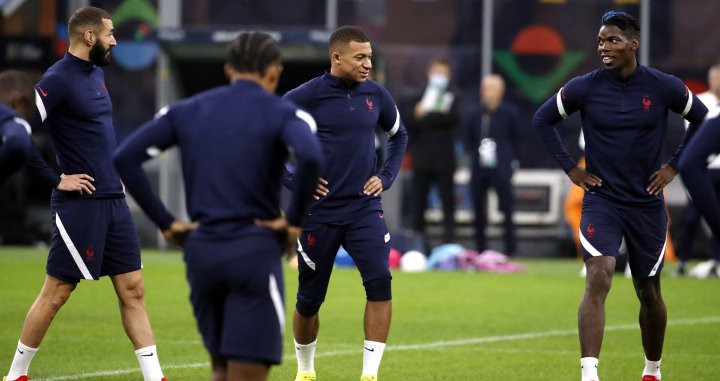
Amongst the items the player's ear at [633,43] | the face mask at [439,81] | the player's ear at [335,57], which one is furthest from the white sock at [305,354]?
the face mask at [439,81]

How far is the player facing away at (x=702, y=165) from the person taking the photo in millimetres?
8688

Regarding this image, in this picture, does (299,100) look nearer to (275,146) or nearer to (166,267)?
(275,146)

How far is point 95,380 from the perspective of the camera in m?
10.4

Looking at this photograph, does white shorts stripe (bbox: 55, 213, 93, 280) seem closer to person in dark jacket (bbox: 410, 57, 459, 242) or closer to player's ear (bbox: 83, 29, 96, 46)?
player's ear (bbox: 83, 29, 96, 46)

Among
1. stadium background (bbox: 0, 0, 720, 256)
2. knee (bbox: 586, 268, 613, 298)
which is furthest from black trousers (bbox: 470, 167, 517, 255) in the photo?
knee (bbox: 586, 268, 613, 298)

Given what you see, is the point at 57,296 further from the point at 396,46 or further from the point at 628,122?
the point at 396,46

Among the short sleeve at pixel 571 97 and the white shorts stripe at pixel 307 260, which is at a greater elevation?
the short sleeve at pixel 571 97

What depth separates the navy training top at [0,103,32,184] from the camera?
8672 mm

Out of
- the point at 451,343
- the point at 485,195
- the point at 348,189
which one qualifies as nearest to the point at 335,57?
the point at 348,189

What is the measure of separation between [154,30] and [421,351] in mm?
13122

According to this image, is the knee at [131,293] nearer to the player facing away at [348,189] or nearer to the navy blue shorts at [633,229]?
the player facing away at [348,189]

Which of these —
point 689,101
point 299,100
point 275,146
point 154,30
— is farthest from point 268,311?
point 154,30

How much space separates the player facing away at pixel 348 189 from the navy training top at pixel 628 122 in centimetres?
144

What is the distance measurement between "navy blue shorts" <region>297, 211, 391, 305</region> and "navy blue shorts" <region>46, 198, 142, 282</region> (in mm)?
1157
